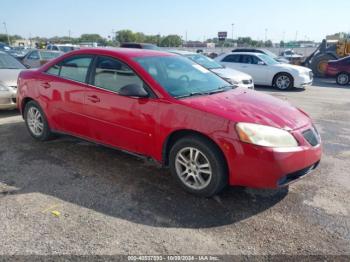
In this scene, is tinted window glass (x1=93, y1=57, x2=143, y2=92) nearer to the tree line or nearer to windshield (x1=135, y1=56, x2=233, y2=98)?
windshield (x1=135, y1=56, x2=233, y2=98)

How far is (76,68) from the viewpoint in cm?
459

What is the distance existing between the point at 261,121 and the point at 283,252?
1246 mm

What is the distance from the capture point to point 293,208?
340cm

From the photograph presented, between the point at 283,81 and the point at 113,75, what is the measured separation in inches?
394

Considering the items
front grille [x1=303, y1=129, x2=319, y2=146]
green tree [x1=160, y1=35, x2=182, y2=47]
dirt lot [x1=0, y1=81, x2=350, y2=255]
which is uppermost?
green tree [x1=160, y1=35, x2=182, y2=47]

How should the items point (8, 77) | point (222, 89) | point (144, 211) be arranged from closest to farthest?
point (144, 211), point (222, 89), point (8, 77)

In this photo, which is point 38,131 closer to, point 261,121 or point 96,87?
point 96,87

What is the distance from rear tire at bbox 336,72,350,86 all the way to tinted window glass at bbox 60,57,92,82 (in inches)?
542

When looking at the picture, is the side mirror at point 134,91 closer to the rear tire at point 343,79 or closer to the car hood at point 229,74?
the car hood at point 229,74

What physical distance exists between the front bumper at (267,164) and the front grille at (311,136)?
0.31 ft

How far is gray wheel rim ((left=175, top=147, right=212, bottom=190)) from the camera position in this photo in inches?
135

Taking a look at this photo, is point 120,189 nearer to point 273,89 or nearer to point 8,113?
point 8,113

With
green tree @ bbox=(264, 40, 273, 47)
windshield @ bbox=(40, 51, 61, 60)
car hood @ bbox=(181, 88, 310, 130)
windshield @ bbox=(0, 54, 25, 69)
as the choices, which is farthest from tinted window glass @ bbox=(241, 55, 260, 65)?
green tree @ bbox=(264, 40, 273, 47)

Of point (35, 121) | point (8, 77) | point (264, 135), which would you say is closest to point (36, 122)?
point (35, 121)
